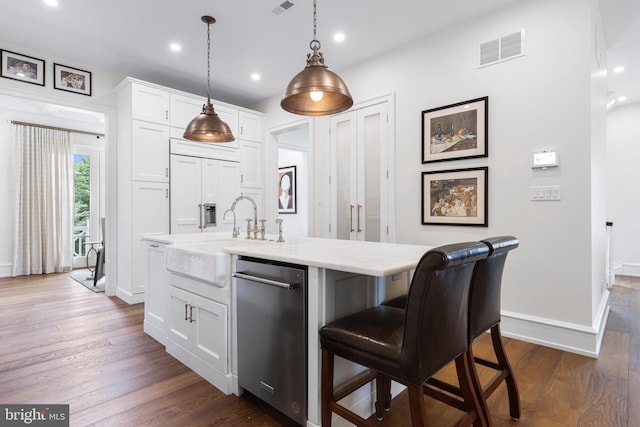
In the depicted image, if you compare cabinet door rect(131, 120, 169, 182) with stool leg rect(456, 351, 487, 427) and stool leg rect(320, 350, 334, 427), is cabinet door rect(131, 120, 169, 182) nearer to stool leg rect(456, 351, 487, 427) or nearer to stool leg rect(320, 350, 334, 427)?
stool leg rect(320, 350, 334, 427)

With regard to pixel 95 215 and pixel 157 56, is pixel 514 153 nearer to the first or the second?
pixel 157 56

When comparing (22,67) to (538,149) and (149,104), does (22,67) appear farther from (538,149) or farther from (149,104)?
(538,149)

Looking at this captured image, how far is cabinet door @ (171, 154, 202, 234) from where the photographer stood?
426cm

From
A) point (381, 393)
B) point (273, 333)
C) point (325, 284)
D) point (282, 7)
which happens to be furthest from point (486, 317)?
point (282, 7)

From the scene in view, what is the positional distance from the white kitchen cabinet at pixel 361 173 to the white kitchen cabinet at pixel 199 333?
7.17 ft

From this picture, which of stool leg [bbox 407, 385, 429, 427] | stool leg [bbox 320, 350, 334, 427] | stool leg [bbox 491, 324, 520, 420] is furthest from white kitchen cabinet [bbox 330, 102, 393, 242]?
stool leg [bbox 407, 385, 429, 427]

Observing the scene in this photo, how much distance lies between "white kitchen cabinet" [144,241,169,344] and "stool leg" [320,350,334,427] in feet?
5.30

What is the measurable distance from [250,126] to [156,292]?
124 inches

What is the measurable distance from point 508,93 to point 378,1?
1376 mm

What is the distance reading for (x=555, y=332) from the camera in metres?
2.63

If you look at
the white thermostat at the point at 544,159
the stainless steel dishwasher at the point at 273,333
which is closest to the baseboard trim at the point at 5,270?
the stainless steel dishwasher at the point at 273,333

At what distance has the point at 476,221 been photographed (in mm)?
3033

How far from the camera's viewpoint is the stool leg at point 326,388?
4.64 feet

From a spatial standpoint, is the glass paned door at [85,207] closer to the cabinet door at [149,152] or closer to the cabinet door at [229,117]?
the cabinet door at [149,152]
